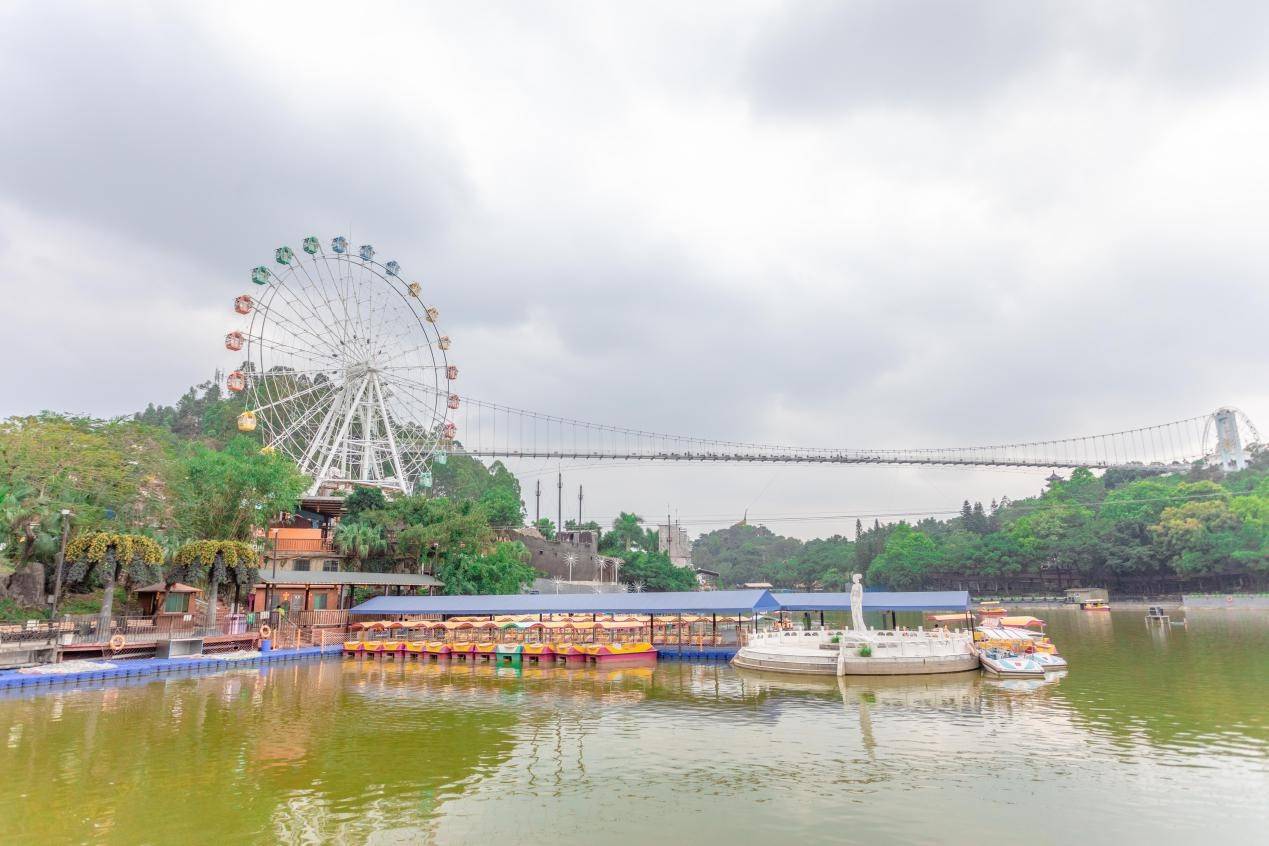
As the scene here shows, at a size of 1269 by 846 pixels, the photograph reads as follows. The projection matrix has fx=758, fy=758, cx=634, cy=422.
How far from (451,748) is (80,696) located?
1821 cm

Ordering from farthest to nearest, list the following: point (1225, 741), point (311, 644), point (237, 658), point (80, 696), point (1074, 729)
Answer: point (311, 644)
point (237, 658)
point (80, 696)
point (1074, 729)
point (1225, 741)

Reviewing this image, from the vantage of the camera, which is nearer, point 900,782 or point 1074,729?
point 900,782

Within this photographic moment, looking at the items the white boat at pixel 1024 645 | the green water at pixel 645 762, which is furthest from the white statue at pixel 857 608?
the white boat at pixel 1024 645

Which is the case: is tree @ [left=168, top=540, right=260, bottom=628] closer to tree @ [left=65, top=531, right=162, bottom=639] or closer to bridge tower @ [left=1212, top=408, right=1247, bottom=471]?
tree @ [left=65, top=531, right=162, bottom=639]

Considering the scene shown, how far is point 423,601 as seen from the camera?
51.2 m

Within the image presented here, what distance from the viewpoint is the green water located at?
1436cm

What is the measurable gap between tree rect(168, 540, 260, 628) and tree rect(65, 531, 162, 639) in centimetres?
374

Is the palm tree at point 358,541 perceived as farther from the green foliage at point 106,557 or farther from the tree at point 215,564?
the green foliage at point 106,557

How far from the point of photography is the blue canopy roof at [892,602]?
136 feet

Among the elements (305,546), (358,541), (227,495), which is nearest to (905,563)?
(358,541)

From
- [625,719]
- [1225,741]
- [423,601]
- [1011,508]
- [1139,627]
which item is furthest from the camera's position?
[1011,508]

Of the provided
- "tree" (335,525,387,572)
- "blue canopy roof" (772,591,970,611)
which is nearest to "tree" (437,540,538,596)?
"tree" (335,525,387,572)

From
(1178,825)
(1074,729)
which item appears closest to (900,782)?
(1178,825)

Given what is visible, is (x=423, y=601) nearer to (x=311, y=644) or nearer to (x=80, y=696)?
(x=311, y=644)
